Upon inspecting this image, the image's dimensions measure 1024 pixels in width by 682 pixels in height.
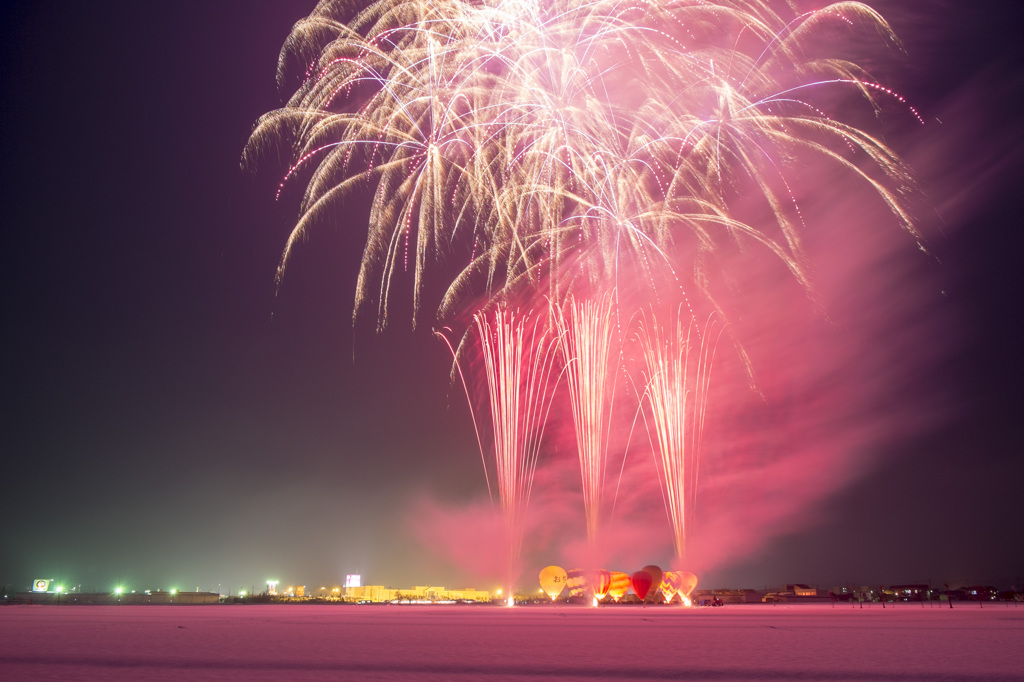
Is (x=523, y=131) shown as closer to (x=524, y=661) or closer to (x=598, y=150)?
(x=598, y=150)

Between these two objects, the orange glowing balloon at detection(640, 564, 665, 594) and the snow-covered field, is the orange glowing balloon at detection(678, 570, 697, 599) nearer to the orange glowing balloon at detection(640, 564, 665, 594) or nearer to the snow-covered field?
the orange glowing balloon at detection(640, 564, 665, 594)

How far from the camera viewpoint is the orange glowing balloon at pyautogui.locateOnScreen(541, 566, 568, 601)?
81.4m

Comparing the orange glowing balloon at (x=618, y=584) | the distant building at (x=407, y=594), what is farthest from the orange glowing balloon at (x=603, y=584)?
the distant building at (x=407, y=594)

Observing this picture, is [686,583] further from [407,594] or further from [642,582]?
[407,594]

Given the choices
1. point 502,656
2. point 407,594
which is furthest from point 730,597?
point 502,656

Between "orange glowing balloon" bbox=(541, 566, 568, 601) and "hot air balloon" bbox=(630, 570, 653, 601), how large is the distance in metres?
7.63

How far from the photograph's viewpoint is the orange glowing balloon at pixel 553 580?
81.4 metres

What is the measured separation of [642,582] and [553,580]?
30.7 feet

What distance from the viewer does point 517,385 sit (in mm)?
36688

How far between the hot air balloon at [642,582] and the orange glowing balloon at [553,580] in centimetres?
763

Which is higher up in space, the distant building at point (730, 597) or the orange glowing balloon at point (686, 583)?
the orange glowing balloon at point (686, 583)

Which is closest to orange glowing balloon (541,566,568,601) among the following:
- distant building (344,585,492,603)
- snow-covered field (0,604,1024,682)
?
distant building (344,585,492,603)

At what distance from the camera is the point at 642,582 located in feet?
261

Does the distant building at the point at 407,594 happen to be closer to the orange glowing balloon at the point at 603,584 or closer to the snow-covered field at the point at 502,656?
the orange glowing balloon at the point at 603,584
